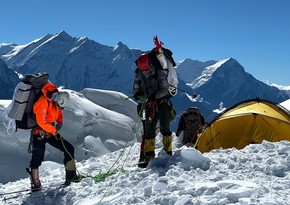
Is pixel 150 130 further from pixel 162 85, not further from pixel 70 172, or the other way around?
pixel 70 172

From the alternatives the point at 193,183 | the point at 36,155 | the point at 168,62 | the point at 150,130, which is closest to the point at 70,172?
the point at 36,155

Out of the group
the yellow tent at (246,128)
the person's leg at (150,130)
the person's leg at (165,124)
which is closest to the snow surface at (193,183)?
the person's leg at (165,124)

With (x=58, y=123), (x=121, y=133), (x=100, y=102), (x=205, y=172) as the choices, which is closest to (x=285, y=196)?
(x=205, y=172)

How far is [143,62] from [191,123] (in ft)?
28.1

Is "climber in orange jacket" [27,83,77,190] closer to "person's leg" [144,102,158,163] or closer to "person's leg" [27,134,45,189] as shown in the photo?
"person's leg" [27,134,45,189]

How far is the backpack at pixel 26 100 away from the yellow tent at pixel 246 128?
6.05m

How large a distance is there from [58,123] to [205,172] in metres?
3.85

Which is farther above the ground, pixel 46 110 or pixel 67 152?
pixel 46 110

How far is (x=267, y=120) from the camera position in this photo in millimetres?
12672

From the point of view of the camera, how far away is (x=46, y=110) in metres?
9.05

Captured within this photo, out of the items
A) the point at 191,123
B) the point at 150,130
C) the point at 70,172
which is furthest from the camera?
the point at 191,123

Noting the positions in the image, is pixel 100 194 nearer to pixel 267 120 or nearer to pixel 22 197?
pixel 22 197

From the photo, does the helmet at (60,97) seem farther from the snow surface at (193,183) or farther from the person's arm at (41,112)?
the snow surface at (193,183)

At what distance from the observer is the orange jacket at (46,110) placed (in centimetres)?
897
